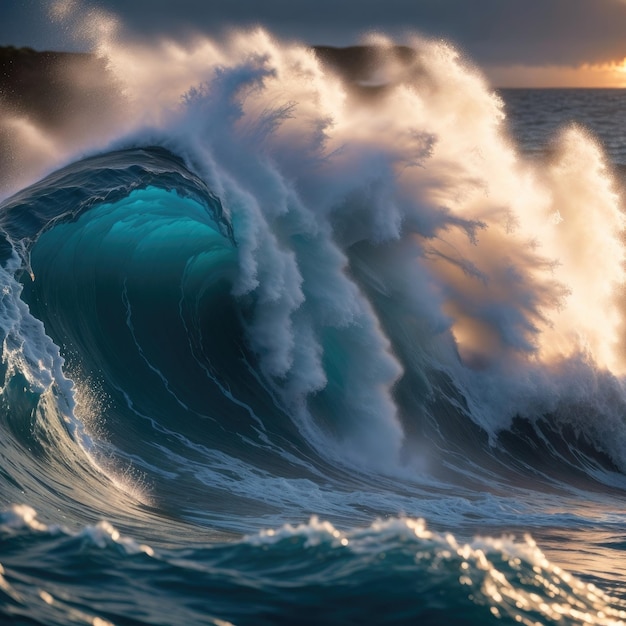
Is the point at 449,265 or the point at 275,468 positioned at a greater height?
the point at 449,265

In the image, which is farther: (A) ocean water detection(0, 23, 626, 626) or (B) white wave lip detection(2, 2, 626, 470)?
(B) white wave lip detection(2, 2, 626, 470)

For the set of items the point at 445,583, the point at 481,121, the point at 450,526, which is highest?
the point at 481,121

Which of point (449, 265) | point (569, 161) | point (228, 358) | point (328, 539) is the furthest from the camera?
point (569, 161)

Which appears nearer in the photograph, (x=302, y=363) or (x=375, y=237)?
(x=302, y=363)

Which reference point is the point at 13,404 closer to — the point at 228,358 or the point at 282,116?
the point at 228,358

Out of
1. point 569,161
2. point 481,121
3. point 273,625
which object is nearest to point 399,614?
point 273,625

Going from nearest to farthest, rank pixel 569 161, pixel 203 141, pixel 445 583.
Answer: pixel 445 583, pixel 203 141, pixel 569 161

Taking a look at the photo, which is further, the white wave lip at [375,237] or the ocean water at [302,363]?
the white wave lip at [375,237]

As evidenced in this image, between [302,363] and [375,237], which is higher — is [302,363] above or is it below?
below
